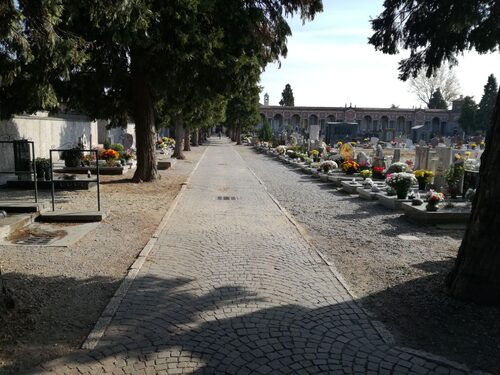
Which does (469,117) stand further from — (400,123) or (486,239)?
(486,239)

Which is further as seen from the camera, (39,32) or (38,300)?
(39,32)

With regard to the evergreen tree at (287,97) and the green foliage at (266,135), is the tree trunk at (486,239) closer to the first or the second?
the green foliage at (266,135)

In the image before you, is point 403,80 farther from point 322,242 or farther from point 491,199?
point 491,199

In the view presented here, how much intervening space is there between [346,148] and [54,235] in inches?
711

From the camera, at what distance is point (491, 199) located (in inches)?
187

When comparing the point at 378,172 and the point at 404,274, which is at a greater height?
the point at 378,172

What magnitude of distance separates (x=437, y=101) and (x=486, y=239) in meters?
112

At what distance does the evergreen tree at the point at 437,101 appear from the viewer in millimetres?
103938

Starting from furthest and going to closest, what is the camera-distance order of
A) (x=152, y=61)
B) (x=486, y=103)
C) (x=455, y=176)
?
(x=486, y=103)
(x=152, y=61)
(x=455, y=176)

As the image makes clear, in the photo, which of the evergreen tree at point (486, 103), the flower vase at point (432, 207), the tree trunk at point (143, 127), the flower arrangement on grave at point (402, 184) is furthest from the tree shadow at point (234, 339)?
the evergreen tree at point (486, 103)

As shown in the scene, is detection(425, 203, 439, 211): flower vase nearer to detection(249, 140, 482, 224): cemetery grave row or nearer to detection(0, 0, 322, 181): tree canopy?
detection(249, 140, 482, 224): cemetery grave row

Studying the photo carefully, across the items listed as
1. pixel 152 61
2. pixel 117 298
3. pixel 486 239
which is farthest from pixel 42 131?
pixel 486 239

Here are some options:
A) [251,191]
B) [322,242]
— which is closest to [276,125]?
[251,191]

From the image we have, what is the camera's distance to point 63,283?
547 cm
